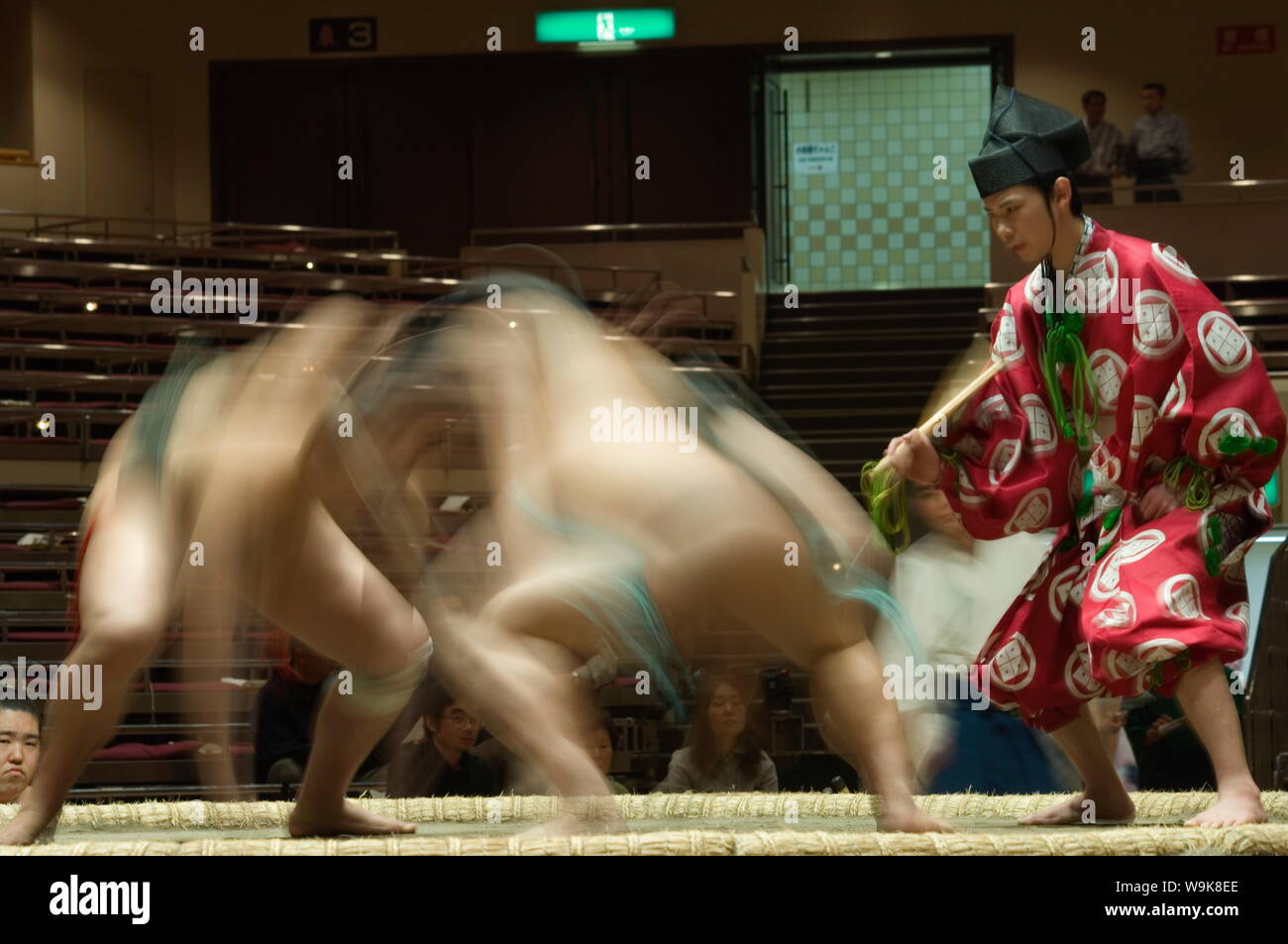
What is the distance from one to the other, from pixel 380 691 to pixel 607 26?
8242 millimetres

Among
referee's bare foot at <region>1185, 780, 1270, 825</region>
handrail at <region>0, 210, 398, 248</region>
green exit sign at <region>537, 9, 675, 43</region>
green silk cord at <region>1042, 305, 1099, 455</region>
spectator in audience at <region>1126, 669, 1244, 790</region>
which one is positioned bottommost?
spectator in audience at <region>1126, 669, 1244, 790</region>

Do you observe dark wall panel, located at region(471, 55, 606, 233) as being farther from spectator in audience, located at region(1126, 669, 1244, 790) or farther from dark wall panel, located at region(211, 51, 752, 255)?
spectator in audience, located at region(1126, 669, 1244, 790)

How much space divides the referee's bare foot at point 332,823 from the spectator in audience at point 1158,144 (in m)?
6.94

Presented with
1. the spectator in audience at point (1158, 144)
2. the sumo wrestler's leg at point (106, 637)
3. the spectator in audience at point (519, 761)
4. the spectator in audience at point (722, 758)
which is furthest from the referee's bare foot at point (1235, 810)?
the spectator in audience at point (1158, 144)

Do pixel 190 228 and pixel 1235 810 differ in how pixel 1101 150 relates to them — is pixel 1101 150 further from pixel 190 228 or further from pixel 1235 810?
pixel 1235 810

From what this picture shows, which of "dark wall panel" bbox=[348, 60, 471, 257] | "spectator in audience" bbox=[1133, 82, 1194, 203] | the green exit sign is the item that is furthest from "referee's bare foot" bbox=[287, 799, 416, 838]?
"dark wall panel" bbox=[348, 60, 471, 257]

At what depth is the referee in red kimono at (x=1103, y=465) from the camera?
1978 mm

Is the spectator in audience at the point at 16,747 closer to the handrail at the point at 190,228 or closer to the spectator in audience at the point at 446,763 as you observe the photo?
the spectator in audience at the point at 446,763

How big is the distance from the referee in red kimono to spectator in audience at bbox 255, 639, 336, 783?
1756 millimetres

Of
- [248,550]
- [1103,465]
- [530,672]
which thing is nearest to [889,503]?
[1103,465]

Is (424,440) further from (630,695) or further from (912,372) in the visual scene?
(912,372)

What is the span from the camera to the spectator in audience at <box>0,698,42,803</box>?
125 inches

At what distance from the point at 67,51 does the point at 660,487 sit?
8.84 metres

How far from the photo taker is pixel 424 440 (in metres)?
2.31
